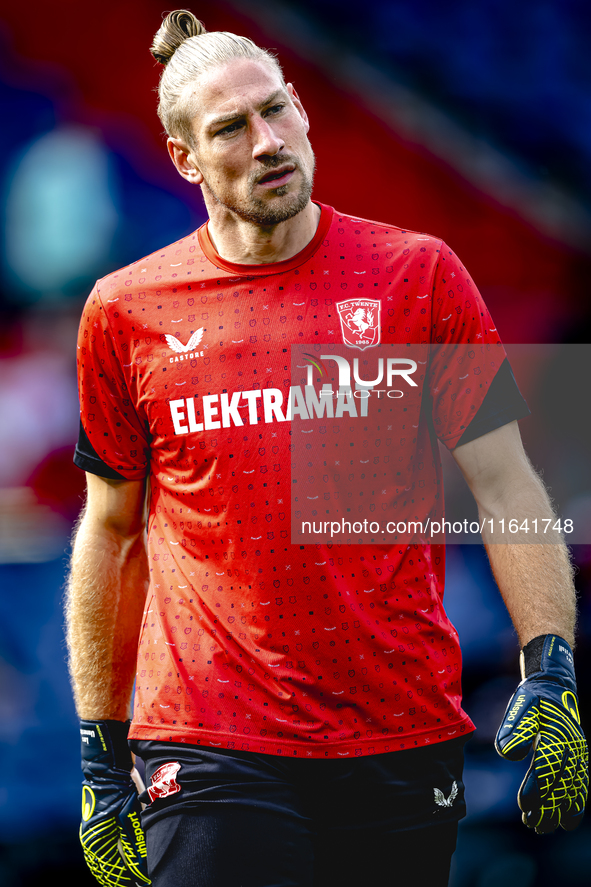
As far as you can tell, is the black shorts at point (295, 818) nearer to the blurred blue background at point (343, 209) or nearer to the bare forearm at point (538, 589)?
the bare forearm at point (538, 589)

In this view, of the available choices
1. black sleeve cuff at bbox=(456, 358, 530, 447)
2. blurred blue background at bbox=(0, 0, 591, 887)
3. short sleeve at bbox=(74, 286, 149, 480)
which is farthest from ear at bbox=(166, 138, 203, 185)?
blurred blue background at bbox=(0, 0, 591, 887)

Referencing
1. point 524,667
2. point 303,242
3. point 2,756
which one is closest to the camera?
point 524,667

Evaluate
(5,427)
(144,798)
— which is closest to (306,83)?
(5,427)

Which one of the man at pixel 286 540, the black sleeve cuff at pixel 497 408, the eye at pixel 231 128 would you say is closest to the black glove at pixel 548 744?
the man at pixel 286 540

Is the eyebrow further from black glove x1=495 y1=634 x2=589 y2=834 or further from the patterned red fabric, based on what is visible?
black glove x1=495 y1=634 x2=589 y2=834

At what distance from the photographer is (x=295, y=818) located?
2.09m

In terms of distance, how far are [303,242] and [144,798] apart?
4.39ft

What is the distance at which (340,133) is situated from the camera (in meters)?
4.17

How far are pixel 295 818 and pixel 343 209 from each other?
8.97ft

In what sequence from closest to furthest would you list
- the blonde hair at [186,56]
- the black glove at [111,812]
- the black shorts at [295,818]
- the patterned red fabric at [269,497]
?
1. the black shorts at [295,818]
2. the patterned red fabric at [269,497]
3. the blonde hair at [186,56]
4. the black glove at [111,812]

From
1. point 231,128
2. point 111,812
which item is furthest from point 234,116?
point 111,812

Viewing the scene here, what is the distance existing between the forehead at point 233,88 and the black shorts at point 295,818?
1.46 meters

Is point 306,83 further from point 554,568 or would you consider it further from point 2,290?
point 554,568

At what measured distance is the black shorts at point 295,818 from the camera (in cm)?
206
